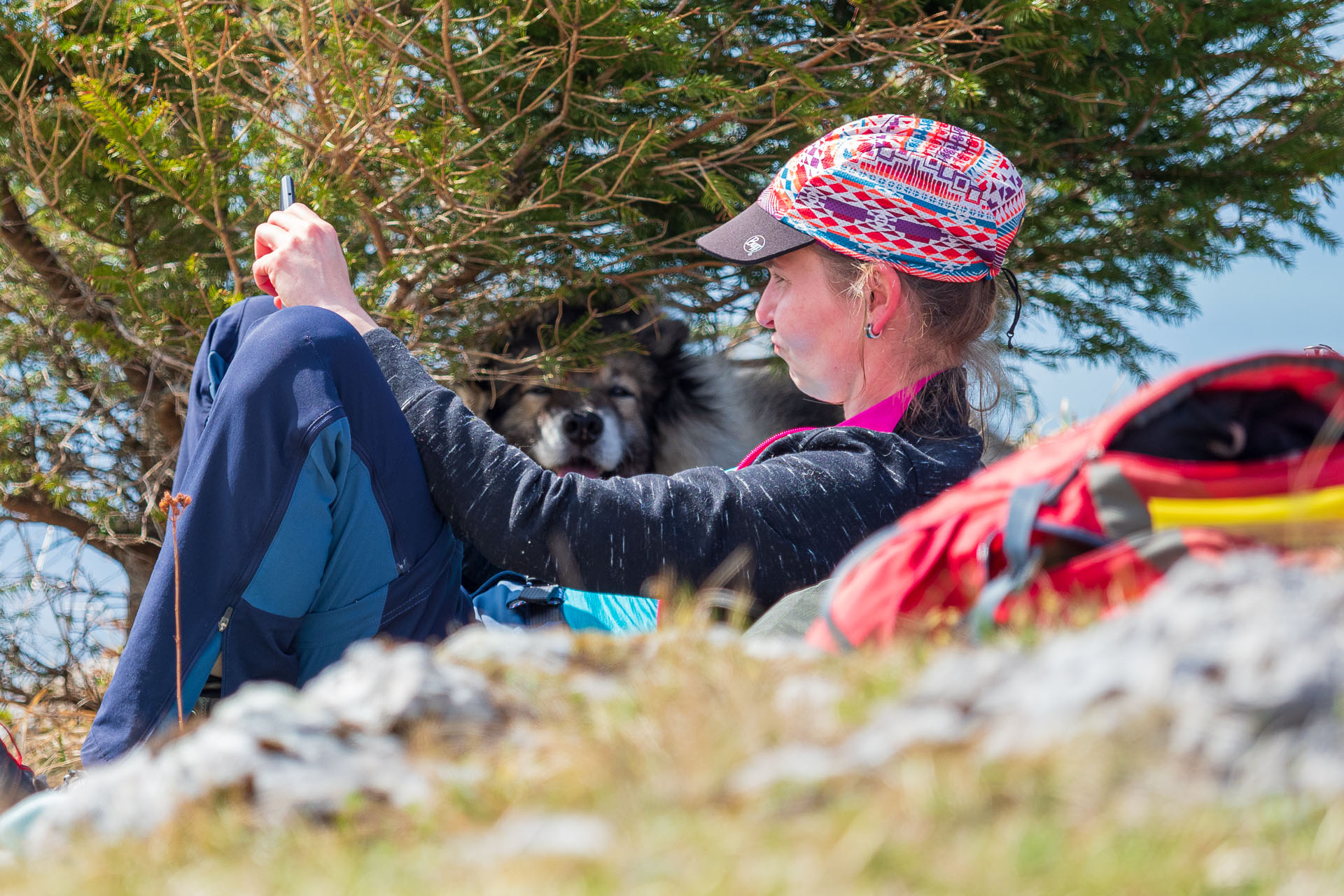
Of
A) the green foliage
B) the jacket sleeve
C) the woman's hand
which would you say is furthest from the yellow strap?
the green foliage

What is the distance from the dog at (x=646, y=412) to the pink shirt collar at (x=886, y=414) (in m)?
2.12

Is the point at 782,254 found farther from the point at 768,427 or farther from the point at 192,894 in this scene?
the point at 768,427

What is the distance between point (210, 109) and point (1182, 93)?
321 cm

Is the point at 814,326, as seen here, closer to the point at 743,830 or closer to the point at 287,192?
the point at 287,192

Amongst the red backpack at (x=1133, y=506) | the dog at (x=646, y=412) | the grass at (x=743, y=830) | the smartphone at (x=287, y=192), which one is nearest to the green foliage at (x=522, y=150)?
the smartphone at (x=287, y=192)

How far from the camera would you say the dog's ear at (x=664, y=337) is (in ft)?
15.5

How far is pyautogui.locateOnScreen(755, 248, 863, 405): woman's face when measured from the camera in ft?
8.32

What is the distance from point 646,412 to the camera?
5.03m

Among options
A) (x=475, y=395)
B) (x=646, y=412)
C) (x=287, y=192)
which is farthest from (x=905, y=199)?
(x=646, y=412)

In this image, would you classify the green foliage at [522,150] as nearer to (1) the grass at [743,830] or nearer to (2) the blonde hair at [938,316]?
(2) the blonde hair at [938,316]

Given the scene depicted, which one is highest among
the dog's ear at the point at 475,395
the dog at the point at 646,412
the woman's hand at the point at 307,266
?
the woman's hand at the point at 307,266

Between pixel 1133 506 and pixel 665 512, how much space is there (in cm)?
107

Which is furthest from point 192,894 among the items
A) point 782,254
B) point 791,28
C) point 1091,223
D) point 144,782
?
point 1091,223

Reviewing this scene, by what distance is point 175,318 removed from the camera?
140 inches
